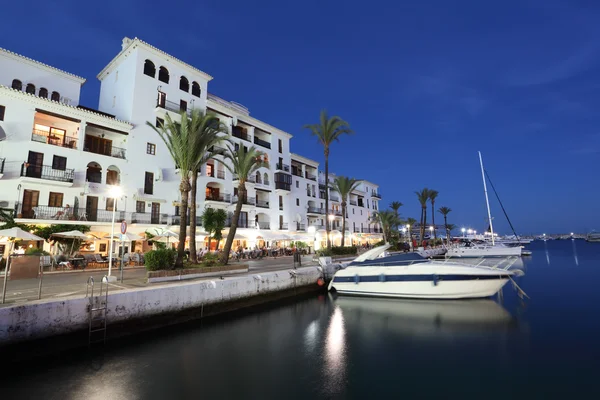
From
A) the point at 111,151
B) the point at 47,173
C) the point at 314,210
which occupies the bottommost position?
the point at 314,210

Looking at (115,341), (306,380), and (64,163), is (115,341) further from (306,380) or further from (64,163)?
(64,163)

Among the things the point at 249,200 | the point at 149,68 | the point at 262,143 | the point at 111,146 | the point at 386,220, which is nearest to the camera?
the point at 111,146

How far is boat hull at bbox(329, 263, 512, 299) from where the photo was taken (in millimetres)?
16438

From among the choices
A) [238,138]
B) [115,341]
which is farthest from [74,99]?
[115,341]

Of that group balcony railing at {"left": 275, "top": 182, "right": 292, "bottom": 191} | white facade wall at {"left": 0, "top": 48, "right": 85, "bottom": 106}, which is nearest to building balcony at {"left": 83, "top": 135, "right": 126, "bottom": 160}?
white facade wall at {"left": 0, "top": 48, "right": 85, "bottom": 106}

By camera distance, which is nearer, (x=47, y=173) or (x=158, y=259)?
(x=158, y=259)

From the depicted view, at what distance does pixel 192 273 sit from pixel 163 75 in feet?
80.9

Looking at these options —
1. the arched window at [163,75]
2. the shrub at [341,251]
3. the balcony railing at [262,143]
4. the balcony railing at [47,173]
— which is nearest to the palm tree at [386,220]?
the shrub at [341,251]

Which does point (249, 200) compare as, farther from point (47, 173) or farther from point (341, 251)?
point (47, 173)

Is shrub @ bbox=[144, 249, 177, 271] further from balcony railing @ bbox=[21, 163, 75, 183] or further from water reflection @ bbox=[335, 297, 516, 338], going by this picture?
balcony railing @ bbox=[21, 163, 75, 183]

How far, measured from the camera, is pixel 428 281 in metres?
17.0

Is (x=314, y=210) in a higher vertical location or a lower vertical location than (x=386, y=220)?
higher

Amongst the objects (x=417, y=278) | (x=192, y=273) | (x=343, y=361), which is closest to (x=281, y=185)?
(x=192, y=273)

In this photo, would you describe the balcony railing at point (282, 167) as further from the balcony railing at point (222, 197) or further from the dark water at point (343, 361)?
the dark water at point (343, 361)
